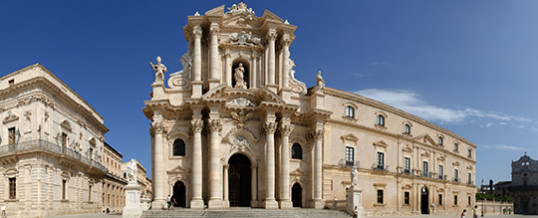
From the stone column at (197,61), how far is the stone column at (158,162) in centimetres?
335

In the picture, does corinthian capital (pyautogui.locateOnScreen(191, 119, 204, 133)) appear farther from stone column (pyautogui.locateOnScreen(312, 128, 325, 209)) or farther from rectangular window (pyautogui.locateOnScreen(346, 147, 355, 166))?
rectangular window (pyautogui.locateOnScreen(346, 147, 355, 166))

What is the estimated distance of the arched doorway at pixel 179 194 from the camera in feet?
116

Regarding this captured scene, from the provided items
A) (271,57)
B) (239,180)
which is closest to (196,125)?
(239,180)

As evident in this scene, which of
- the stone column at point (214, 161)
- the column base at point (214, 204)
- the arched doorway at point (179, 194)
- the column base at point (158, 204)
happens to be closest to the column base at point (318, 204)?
the stone column at point (214, 161)

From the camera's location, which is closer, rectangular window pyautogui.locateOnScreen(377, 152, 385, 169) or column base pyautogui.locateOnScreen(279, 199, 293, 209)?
column base pyautogui.locateOnScreen(279, 199, 293, 209)

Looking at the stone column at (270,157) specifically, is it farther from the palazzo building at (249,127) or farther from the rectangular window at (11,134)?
the rectangular window at (11,134)

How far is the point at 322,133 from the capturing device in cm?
3738

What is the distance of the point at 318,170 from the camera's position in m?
37.0

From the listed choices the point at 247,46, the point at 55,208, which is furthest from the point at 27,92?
the point at 247,46

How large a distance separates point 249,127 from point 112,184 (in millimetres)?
32265

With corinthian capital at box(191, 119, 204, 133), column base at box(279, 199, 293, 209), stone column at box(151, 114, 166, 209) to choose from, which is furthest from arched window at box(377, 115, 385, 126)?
stone column at box(151, 114, 166, 209)

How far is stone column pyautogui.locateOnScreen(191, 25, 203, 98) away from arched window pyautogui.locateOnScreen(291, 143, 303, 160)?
854cm

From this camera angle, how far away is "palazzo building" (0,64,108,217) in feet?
119

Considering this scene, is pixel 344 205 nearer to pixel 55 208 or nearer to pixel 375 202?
pixel 375 202
